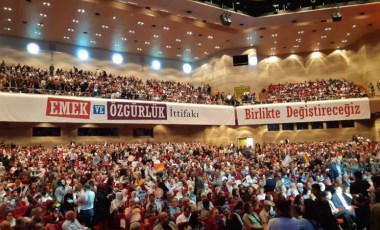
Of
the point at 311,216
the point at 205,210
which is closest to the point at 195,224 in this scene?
the point at 205,210

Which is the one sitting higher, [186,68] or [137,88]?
[186,68]

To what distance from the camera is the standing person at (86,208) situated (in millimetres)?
6547

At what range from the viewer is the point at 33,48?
2247 centimetres

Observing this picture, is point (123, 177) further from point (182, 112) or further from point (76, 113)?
point (182, 112)

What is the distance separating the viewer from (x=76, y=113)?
59.6 feet

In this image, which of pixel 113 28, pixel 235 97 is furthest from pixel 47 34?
pixel 235 97

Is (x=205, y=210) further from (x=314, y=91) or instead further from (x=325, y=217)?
(x=314, y=91)

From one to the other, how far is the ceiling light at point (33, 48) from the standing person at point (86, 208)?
62.4 feet

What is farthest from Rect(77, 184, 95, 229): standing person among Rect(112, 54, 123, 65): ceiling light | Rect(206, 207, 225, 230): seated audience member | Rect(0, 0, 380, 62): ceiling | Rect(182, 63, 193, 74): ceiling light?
Rect(182, 63, 193, 74): ceiling light

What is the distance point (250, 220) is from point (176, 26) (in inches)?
709

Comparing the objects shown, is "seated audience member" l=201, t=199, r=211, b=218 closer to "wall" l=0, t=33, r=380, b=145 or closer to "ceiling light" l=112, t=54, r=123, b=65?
"wall" l=0, t=33, r=380, b=145

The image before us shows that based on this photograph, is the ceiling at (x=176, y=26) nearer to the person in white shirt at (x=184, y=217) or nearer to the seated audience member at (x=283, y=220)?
the person in white shirt at (x=184, y=217)

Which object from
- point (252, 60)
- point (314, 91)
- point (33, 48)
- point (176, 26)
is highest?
point (176, 26)

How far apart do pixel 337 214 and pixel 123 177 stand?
687 centimetres
